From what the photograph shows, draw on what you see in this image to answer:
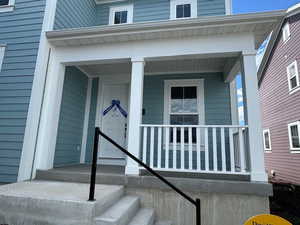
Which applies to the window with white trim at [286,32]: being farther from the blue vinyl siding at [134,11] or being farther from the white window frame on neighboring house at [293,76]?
the blue vinyl siding at [134,11]

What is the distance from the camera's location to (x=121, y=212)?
2277mm

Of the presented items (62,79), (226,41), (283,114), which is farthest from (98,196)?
(283,114)

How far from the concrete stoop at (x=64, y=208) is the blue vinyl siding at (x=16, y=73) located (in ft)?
3.61

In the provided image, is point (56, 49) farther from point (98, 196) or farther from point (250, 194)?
point (250, 194)

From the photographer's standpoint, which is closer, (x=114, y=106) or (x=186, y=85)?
(x=186, y=85)

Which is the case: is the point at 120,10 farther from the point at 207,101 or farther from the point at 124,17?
the point at 207,101

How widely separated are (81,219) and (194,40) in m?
3.38

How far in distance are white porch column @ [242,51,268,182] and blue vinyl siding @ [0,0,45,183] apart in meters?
4.15

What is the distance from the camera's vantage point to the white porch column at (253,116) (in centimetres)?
288

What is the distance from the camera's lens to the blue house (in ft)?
10.4

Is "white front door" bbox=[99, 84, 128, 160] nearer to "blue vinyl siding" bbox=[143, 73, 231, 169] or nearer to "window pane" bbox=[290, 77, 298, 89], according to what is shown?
"blue vinyl siding" bbox=[143, 73, 231, 169]

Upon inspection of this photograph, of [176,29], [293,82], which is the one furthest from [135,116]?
[293,82]

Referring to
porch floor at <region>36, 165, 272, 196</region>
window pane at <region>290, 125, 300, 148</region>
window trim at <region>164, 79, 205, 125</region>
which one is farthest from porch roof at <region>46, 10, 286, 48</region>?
window pane at <region>290, 125, 300, 148</region>

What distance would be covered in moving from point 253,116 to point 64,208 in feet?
10.1
